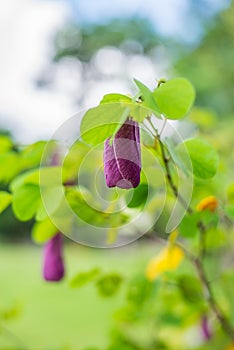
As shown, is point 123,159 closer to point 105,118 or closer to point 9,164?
point 105,118

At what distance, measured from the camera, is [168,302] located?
89cm

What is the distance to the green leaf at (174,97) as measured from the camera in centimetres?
35

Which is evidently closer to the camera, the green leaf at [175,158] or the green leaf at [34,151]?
the green leaf at [175,158]

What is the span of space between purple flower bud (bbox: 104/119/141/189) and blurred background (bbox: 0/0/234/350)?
56 mm

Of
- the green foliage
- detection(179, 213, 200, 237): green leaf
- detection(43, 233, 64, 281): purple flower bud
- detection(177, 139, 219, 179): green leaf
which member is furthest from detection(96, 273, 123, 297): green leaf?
detection(177, 139, 219, 179): green leaf

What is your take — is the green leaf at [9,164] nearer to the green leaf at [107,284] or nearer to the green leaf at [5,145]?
the green leaf at [5,145]

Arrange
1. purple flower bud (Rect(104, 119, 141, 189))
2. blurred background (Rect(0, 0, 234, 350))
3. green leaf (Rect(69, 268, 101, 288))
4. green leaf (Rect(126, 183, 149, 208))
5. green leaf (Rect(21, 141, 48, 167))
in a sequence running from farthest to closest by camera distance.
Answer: blurred background (Rect(0, 0, 234, 350)) → green leaf (Rect(69, 268, 101, 288)) → green leaf (Rect(21, 141, 48, 167)) → green leaf (Rect(126, 183, 149, 208)) → purple flower bud (Rect(104, 119, 141, 189))

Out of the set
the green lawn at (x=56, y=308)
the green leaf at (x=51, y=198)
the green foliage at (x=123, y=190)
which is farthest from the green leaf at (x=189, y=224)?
the green lawn at (x=56, y=308)

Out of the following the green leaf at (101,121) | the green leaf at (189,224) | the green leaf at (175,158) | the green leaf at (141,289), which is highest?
the green leaf at (101,121)

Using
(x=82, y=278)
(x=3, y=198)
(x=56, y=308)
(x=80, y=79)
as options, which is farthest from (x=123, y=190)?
(x=80, y=79)

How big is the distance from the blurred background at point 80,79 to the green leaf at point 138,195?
7 cm

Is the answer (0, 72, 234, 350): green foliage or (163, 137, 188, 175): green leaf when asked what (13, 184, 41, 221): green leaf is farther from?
(163, 137, 188, 175): green leaf

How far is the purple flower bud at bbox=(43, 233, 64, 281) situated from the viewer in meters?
0.57

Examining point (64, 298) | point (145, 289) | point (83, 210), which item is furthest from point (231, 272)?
point (64, 298)
